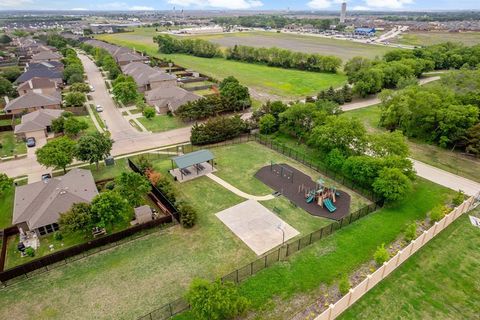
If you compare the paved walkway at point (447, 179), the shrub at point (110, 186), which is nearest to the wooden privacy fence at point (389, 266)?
the paved walkway at point (447, 179)

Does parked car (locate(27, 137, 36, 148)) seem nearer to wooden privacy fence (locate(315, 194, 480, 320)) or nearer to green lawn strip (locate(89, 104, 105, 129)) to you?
green lawn strip (locate(89, 104, 105, 129))

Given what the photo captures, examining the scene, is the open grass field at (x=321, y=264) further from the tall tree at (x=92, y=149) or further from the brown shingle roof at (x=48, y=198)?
the tall tree at (x=92, y=149)

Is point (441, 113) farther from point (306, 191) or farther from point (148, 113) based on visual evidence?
point (148, 113)

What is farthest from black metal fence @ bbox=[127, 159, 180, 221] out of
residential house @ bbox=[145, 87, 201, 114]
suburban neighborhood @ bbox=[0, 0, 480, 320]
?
residential house @ bbox=[145, 87, 201, 114]

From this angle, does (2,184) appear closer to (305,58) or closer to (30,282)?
(30,282)

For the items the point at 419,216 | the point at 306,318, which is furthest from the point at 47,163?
the point at 419,216
